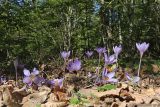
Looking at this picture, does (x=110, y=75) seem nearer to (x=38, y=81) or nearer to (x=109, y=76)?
(x=109, y=76)

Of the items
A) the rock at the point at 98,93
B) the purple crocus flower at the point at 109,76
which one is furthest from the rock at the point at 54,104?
the purple crocus flower at the point at 109,76

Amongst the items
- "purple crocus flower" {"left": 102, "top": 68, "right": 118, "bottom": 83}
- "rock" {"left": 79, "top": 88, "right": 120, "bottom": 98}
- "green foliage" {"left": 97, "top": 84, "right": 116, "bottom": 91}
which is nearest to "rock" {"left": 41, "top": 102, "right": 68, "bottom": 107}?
"rock" {"left": 79, "top": 88, "right": 120, "bottom": 98}

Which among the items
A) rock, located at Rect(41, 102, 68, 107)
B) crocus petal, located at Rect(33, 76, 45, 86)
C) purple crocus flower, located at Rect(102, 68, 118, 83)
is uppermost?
rock, located at Rect(41, 102, 68, 107)

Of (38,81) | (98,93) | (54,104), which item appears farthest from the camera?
(38,81)

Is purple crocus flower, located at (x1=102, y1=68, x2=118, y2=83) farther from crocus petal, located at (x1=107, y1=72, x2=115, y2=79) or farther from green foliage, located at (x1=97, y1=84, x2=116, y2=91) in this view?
green foliage, located at (x1=97, y1=84, x2=116, y2=91)

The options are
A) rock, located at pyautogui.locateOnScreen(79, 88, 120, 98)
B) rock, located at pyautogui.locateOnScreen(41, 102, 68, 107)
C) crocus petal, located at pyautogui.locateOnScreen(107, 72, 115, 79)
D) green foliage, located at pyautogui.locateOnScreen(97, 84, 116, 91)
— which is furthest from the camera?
crocus petal, located at pyautogui.locateOnScreen(107, 72, 115, 79)

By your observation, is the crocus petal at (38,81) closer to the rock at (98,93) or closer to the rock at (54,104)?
the rock at (98,93)

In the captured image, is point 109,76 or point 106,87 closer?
point 106,87

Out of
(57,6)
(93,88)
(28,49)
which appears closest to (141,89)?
(93,88)

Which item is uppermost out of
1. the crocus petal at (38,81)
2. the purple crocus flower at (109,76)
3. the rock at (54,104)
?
the rock at (54,104)

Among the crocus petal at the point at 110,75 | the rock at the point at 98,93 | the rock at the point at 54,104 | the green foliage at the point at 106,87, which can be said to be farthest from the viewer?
the crocus petal at the point at 110,75

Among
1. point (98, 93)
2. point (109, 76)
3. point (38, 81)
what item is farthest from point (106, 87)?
point (38, 81)

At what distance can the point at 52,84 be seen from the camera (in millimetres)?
2678

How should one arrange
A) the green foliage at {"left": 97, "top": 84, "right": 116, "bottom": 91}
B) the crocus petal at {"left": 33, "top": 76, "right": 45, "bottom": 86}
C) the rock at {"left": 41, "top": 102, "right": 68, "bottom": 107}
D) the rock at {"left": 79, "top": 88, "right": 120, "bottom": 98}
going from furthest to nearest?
the crocus petal at {"left": 33, "top": 76, "right": 45, "bottom": 86}, the green foliage at {"left": 97, "top": 84, "right": 116, "bottom": 91}, the rock at {"left": 79, "top": 88, "right": 120, "bottom": 98}, the rock at {"left": 41, "top": 102, "right": 68, "bottom": 107}
